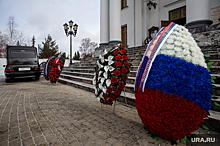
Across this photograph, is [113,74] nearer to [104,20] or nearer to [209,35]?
[209,35]

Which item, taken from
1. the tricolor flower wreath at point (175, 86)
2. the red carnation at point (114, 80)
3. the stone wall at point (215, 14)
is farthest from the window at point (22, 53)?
the stone wall at point (215, 14)

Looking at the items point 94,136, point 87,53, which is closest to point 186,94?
point 94,136

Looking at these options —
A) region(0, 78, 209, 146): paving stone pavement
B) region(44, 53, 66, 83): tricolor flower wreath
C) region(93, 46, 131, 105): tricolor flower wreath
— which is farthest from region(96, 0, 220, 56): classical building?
region(0, 78, 209, 146): paving stone pavement

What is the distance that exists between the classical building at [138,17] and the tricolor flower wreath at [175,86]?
8396 mm

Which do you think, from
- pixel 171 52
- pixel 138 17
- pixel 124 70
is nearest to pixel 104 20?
pixel 138 17

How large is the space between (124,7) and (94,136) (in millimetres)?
15033

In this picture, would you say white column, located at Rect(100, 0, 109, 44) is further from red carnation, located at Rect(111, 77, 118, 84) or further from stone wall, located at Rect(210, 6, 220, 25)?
red carnation, located at Rect(111, 77, 118, 84)

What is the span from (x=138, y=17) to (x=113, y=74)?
11884 millimetres

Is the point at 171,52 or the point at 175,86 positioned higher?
the point at 171,52

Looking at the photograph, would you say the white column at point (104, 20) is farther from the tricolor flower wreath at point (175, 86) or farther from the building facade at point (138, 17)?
the tricolor flower wreath at point (175, 86)

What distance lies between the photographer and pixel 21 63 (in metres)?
8.77

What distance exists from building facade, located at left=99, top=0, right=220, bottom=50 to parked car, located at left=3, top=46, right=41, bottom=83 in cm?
551

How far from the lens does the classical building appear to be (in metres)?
9.58

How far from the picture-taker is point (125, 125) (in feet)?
7.77
